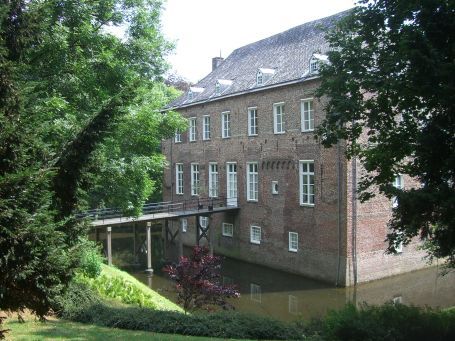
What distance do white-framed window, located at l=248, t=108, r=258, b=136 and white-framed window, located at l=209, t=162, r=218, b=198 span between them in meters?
4.19

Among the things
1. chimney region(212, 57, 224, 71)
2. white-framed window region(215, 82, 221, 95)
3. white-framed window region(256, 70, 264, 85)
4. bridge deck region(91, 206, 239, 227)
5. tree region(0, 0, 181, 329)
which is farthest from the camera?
chimney region(212, 57, 224, 71)

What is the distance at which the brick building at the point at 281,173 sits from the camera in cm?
2114

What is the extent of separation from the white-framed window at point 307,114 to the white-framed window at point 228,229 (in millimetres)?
8445

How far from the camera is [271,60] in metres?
27.0

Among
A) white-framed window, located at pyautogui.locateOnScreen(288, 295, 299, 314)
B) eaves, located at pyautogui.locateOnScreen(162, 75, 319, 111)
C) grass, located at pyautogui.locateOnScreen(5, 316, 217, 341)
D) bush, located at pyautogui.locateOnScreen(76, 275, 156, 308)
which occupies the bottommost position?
white-framed window, located at pyautogui.locateOnScreen(288, 295, 299, 314)

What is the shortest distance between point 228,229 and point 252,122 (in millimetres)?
6729

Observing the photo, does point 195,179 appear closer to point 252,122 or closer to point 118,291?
point 252,122

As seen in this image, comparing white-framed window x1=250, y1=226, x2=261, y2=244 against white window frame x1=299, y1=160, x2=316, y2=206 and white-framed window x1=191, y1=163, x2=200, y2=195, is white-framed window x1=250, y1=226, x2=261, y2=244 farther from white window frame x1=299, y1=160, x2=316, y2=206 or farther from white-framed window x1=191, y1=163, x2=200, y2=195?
white-framed window x1=191, y1=163, x2=200, y2=195

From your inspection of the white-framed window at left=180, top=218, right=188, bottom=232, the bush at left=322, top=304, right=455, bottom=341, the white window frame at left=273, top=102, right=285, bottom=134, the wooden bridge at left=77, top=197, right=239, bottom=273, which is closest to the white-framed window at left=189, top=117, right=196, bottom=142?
the wooden bridge at left=77, top=197, right=239, bottom=273

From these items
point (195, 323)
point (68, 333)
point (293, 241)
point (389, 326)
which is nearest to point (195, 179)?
point (293, 241)

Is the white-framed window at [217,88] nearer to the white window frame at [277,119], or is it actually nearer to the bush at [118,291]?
the white window frame at [277,119]

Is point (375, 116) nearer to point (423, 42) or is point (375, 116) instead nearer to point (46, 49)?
point (423, 42)

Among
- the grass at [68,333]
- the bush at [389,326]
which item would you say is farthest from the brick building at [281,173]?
the grass at [68,333]

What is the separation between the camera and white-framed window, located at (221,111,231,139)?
28.0 m
